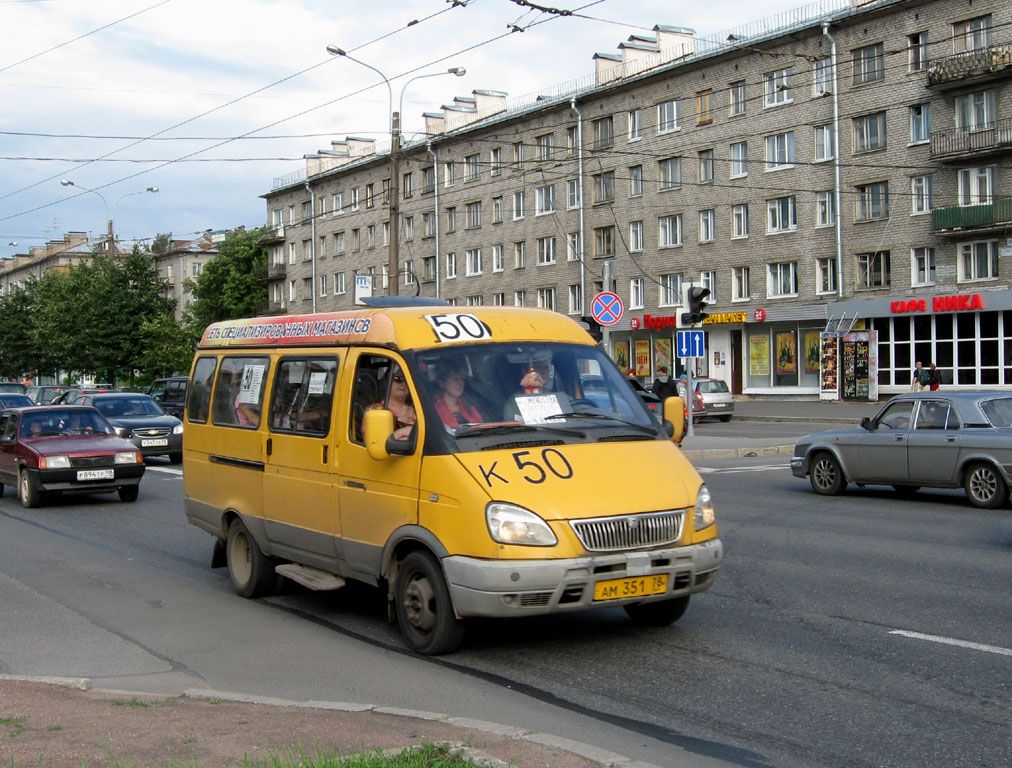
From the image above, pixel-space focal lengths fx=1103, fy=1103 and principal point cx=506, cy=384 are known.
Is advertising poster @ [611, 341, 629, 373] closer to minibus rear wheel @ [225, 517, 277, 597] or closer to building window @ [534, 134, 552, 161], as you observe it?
building window @ [534, 134, 552, 161]

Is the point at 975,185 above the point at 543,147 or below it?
below

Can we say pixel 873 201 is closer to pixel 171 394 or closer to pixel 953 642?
pixel 171 394

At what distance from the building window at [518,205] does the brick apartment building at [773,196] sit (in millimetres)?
83

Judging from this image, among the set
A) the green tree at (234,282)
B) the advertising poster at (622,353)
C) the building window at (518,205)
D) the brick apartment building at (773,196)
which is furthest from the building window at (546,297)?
the green tree at (234,282)

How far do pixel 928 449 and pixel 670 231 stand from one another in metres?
38.6

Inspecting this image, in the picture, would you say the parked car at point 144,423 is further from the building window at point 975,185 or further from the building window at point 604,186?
the building window at point 604,186

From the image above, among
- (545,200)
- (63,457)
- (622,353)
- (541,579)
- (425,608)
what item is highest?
(545,200)

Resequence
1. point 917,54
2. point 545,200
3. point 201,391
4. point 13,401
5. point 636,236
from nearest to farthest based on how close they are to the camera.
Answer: point 201,391 < point 13,401 < point 917,54 < point 636,236 < point 545,200

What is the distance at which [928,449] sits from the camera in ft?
46.7

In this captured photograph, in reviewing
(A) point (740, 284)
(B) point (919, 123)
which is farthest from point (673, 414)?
(A) point (740, 284)

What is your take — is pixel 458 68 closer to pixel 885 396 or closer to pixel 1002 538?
pixel 1002 538

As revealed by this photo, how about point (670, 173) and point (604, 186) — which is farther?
point (604, 186)

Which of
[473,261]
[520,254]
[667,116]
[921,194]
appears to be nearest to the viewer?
[921,194]

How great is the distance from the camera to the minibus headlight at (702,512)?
6758mm
